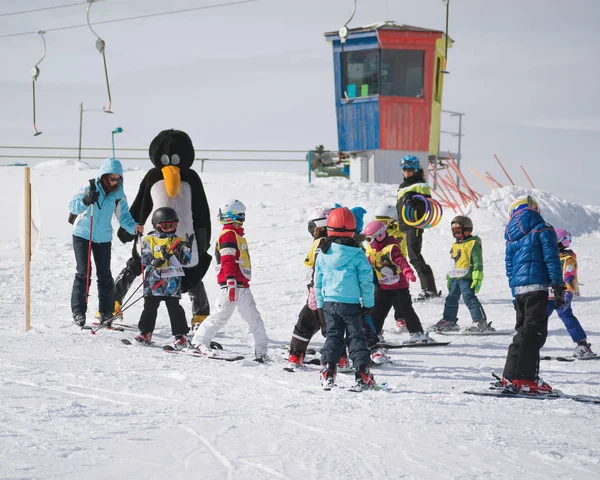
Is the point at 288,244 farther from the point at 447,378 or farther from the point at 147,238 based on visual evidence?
the point at 447,378

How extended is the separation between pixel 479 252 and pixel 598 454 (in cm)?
511

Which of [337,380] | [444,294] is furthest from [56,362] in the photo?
[444,294]

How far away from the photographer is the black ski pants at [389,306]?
27.7 ft

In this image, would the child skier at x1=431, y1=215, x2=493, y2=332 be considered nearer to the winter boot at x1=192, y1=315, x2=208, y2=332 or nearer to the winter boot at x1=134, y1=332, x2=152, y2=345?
the winter boot at x1=192, y1=315, x2=208, y2=332

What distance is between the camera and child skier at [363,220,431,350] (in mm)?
8445

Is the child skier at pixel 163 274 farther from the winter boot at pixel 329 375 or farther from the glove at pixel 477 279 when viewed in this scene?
the glove at pixel 477 279

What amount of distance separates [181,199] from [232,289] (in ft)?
5.68

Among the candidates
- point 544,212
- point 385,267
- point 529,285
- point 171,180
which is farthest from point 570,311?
point 544,212

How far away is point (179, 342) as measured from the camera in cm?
763

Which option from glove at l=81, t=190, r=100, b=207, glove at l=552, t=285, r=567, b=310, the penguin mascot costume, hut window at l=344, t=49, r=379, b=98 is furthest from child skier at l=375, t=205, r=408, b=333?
hut window at l=344, t=49, r=379, b=98

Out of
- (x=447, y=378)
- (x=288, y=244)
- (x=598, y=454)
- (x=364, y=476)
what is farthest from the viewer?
(x=288, y=244)

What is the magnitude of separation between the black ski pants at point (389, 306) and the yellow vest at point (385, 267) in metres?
0.10

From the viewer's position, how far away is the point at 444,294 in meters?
11.7

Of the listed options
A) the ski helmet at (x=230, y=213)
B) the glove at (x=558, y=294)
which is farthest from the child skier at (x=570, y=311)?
the ski helmet at (x=230, y=213)
